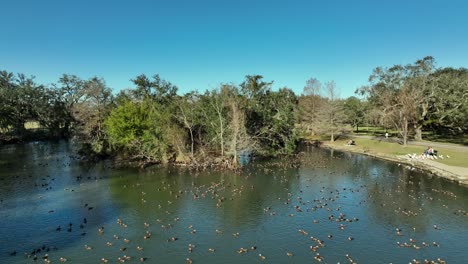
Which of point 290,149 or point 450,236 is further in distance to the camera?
point 290,149

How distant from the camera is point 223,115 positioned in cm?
4797

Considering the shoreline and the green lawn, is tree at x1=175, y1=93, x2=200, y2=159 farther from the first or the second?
the green lawn

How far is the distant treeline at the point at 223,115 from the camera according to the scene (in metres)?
46.7

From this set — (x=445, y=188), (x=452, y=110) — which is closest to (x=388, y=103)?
(x=452, y=110)

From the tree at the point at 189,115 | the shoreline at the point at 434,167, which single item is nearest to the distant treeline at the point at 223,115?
the tree at the point at 189,115

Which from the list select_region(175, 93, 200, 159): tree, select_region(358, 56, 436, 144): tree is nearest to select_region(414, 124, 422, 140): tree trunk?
select_region(358, 56, 436, 144): tree

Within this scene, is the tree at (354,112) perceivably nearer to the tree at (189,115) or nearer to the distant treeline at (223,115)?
the distant treeline at (223,115)

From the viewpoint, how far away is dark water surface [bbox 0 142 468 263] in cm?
1955

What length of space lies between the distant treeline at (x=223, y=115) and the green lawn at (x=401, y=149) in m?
3.56

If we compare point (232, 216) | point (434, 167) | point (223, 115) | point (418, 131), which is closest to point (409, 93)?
point (418, 131)

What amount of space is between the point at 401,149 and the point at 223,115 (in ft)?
101

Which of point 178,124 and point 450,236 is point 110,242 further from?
point 178,124

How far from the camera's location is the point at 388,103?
213 feet

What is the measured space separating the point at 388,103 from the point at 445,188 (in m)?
35.3
